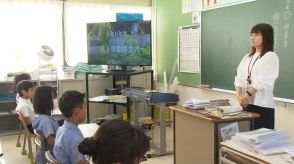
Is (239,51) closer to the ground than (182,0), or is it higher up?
closer to the ground

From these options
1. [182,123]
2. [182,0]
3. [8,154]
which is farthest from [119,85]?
[182,123]

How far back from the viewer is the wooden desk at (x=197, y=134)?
253 cm

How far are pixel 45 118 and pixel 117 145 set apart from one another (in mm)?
1660

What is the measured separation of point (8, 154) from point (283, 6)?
155 inches

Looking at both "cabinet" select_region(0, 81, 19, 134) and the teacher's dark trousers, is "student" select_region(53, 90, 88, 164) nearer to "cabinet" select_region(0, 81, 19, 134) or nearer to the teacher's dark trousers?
the teacher's dark trousers

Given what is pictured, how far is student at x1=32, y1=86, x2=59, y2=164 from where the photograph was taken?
2.61m

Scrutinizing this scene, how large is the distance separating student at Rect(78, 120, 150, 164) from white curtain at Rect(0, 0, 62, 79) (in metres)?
4.43

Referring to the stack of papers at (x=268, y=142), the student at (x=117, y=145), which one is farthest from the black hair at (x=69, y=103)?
the stack of papers at (x=268, y=142)

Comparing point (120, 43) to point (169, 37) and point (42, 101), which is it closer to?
point (169, 37)

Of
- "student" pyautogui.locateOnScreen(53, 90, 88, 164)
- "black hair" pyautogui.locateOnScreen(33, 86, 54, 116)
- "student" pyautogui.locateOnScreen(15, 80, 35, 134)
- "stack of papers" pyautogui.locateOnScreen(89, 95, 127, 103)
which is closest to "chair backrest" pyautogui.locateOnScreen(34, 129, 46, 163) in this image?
"black hair" pyautogui.locateOnScreen(33, 86, 54, 116)

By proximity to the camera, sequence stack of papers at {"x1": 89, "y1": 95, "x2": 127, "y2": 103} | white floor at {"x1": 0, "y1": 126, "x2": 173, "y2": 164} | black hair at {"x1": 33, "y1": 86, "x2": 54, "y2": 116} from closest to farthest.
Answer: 1. black hair at {"x1": 33, "y1": 86, "x2": 54, "y2": 116}
2. white floor at {"x1": 0, "y1": 126, "x2": 173, "y2": 164}
3. stack of papers at {"x1": 89, "y1": 95, "x2": 127, "y2": 103}

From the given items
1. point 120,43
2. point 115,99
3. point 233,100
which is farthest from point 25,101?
point 233,100

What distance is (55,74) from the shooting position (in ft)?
17.9

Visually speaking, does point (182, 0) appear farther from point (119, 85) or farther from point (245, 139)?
point (245, 139)
